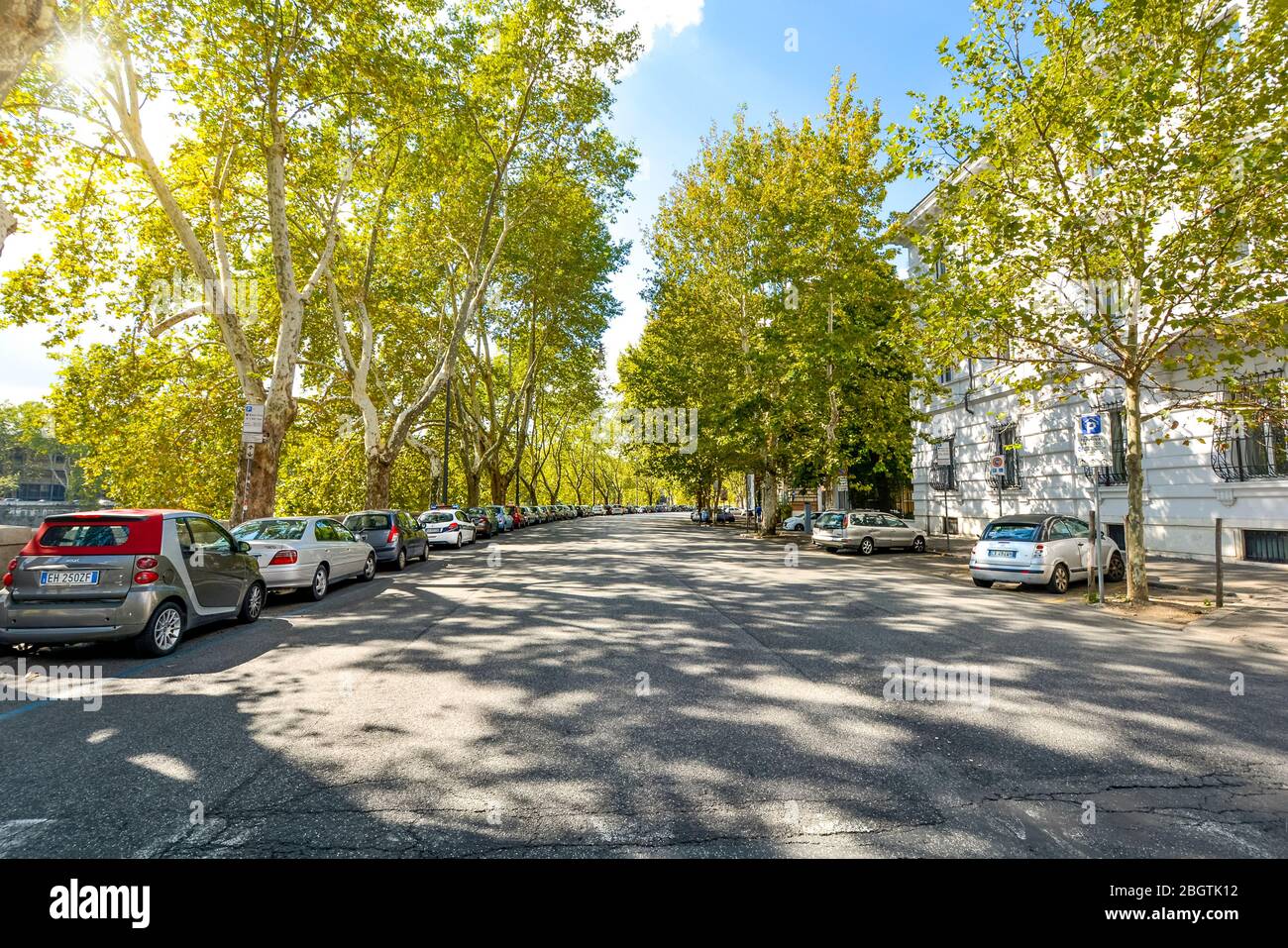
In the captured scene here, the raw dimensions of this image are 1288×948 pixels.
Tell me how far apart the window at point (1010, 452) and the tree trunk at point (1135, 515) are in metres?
12.0

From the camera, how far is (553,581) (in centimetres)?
1381

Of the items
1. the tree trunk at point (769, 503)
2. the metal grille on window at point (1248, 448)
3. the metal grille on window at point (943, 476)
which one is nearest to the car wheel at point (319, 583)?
the metal grille on window at point (1248, 448)

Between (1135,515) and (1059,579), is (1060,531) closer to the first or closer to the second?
(1059,579)

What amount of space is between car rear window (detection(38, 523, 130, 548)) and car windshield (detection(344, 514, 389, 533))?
31.7 feet

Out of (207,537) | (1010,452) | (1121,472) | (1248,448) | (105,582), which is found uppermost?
(1010,452)

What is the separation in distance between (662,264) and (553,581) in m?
22.9

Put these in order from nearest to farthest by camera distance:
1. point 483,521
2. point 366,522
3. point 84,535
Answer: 1. point 84,535
2. point 366,522
3. point 483,521

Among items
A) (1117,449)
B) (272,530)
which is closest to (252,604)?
(272,530)

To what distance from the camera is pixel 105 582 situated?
22.3 feet

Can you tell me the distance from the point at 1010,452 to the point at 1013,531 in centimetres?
1178

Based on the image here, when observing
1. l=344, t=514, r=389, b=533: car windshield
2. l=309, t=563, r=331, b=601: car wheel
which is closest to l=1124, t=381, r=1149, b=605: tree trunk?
l=309, t=563, r=331, b=601: car wheel

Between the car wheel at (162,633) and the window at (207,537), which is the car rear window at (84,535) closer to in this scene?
the window at (207,537)

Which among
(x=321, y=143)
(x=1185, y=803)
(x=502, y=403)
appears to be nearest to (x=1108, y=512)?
(x=1185, y=803)
